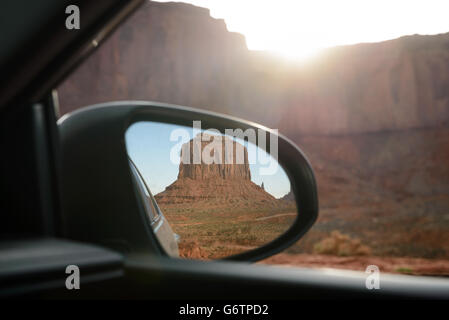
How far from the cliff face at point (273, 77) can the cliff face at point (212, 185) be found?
1682 inches

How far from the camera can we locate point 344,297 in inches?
39.4

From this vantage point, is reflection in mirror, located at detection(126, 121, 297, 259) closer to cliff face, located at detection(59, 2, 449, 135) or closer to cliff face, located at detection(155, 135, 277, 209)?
cliff face, located at detection(155, 135, 277, 209)

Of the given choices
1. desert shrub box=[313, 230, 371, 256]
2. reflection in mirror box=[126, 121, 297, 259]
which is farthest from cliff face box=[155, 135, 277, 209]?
desert shrub box=[313, 230, 371, 256]

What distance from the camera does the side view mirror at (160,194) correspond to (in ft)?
4.18

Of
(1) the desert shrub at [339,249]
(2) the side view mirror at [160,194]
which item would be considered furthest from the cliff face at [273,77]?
(2) the side view mirror at [160,194]

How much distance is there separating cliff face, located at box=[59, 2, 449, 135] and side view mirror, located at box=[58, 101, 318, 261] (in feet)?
140

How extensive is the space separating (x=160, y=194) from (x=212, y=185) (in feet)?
0.51

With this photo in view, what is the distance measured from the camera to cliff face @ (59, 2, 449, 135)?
4528 centimetres

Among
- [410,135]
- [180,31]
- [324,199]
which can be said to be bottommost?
[324,199]

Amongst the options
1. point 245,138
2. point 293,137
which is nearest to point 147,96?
point 293,137

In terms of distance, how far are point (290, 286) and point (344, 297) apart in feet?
0.43

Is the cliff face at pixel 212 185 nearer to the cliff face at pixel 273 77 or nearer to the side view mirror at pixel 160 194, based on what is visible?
the side view mirror at pixel 160 194

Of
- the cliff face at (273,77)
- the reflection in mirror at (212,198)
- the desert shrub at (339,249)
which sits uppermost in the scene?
the cliff face at (273,77)
